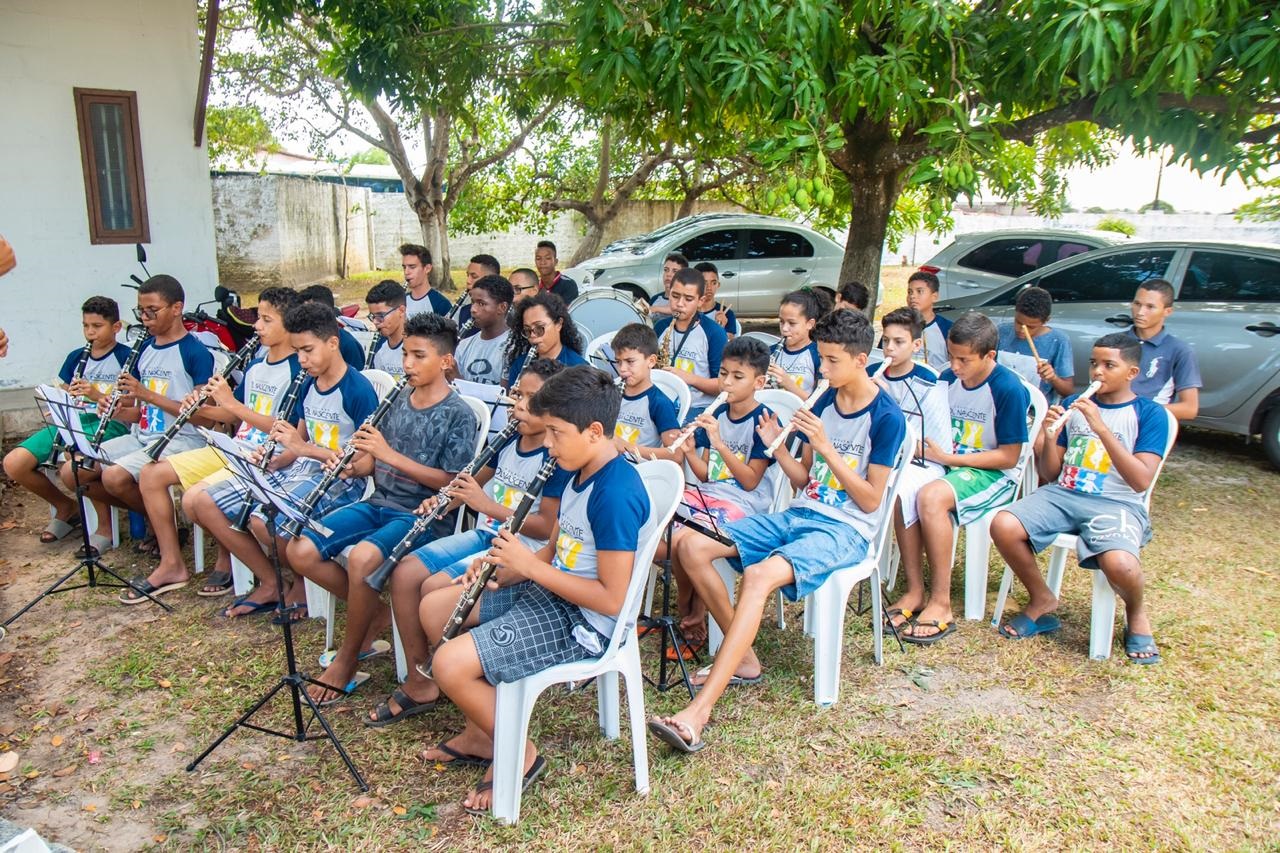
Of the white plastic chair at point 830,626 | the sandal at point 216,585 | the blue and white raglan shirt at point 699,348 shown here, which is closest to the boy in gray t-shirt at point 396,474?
the sandal at point 216,585

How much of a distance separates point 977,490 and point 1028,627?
2.27ft

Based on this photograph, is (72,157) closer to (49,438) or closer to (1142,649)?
(49,438)

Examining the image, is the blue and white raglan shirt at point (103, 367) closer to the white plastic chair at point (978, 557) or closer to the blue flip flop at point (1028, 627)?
the white plastic chair at point (978, 557)

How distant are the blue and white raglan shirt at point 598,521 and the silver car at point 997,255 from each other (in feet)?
24.0

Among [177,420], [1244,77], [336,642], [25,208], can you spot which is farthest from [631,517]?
[25,208]

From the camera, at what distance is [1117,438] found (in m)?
4.18

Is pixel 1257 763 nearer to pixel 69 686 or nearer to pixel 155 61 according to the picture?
pixel 69 686

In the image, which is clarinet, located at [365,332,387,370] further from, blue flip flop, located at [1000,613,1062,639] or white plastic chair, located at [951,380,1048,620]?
blue flip flop, located at [1000,613,1062,639]

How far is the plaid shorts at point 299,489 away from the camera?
424 centimetres

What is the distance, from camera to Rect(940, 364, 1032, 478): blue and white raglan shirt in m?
4.47

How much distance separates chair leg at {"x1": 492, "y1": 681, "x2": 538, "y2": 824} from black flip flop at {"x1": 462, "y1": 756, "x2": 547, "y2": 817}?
A: 2.2 inches

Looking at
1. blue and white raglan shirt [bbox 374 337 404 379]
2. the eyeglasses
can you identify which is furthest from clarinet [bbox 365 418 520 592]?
blue and white raglan shirt [bbox 374 337 404 379]

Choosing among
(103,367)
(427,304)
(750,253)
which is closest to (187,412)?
(103,367)

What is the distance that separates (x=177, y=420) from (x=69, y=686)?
1.47m
